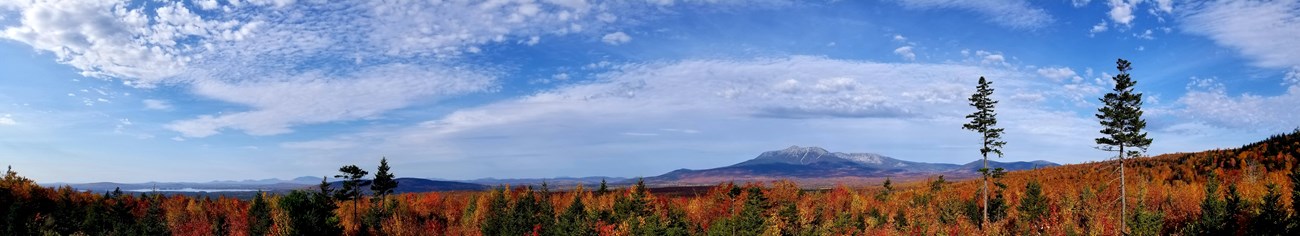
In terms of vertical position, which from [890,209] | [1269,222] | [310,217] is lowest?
[890,209]

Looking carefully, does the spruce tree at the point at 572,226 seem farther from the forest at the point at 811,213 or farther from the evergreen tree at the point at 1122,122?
the evergreen tree at the point at 1122,122

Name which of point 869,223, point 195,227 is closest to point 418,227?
point 195,227

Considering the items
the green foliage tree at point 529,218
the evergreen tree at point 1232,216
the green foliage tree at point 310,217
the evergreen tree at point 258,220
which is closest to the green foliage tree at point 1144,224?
the evergreen tree at point 1232,216

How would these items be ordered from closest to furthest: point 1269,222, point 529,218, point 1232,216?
point 1269,222, point 1232,216, point 529,218

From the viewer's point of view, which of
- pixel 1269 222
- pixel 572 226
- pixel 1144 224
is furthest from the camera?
pixel 572 226

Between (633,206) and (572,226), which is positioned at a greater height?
(633,206)

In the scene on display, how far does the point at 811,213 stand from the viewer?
98.0m

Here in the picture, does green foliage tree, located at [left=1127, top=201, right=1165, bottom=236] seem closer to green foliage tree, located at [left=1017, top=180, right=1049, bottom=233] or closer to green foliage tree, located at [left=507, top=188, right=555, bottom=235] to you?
green foliage tree, located at [left=1017, top=180, right=1049, bottom=233]

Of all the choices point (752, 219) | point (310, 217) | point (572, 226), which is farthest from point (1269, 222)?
point (310, 217)

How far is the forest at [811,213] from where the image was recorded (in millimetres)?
62469

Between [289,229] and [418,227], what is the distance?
65.0 metres

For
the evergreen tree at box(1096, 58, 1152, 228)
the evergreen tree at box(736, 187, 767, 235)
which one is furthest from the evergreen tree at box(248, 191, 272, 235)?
the evergreen tree at box(1096, 58, 1152, 228)

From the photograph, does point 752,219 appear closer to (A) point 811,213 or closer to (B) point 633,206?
(B) point 633,206

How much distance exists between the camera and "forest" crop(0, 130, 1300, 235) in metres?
62.5
